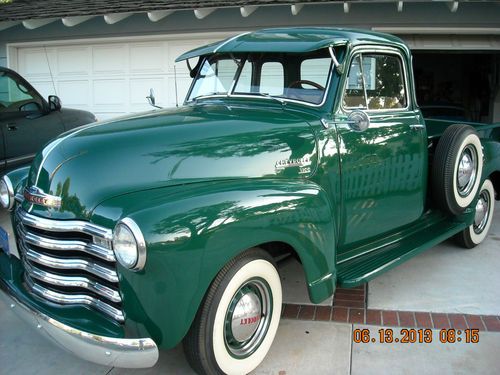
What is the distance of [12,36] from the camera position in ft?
32.1

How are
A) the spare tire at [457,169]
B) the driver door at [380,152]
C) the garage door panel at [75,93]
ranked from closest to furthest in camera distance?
the driver door at [380,152]
the spare tire at [457,169]
the garage door panel at [75,93]

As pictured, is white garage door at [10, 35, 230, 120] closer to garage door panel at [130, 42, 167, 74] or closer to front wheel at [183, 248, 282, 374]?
garage door panel at [130, 42, 167, 74]

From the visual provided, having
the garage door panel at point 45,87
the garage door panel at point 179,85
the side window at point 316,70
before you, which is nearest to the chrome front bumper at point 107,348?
the side window at point 316,70

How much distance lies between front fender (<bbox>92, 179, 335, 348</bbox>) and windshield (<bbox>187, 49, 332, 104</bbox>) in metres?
1.05

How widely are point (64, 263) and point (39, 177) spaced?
552mm

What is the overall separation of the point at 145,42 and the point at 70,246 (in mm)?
7438

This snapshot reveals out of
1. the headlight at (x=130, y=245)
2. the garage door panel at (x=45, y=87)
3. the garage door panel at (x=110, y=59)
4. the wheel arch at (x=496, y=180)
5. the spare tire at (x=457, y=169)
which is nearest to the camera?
the headlight at (x=130, y=245)

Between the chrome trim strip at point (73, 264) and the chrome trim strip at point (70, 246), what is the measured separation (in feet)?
0.20

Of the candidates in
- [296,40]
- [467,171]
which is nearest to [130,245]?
[296,40]

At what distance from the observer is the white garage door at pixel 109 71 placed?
8.96m

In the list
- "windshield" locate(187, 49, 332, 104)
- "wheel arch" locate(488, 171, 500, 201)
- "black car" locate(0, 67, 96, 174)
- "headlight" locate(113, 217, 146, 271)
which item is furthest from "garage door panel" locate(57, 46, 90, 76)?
"headlight" locate(113, 217, 146, 271)

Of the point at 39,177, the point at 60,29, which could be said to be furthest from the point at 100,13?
the point at 39,177

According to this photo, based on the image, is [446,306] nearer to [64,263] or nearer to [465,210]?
[465,210]
